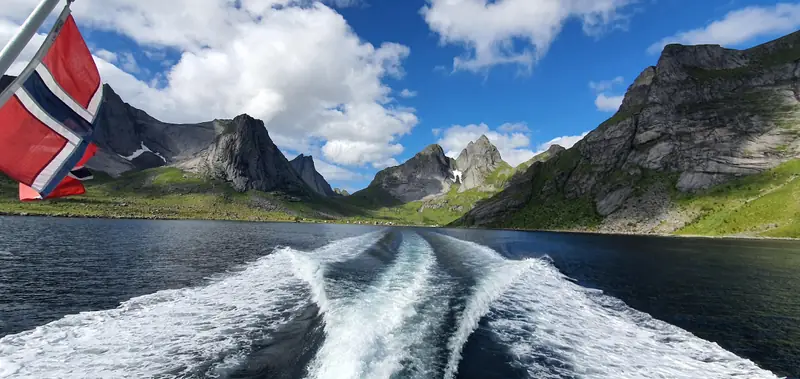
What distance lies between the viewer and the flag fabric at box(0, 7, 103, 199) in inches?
290

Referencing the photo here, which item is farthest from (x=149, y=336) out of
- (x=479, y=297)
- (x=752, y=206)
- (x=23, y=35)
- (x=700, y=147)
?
(x=700, y=147)

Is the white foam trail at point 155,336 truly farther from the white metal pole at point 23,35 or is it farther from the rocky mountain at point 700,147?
the rocky mountain at point 700,147

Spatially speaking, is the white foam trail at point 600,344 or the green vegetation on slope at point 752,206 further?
the green vegetation on slope at point 752,206

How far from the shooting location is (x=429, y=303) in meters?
23.5

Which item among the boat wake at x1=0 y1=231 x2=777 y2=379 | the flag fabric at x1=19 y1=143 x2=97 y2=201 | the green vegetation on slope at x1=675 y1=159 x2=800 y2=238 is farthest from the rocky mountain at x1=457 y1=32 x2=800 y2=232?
the flag fabric at x1=19 y1=143 x2=97 y2=201

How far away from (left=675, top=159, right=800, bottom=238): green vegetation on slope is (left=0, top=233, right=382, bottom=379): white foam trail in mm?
139680

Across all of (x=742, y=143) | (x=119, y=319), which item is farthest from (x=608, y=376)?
(x=742, y=143)

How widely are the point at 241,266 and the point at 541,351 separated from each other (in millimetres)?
33865

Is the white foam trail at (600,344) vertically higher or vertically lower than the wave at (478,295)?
lower

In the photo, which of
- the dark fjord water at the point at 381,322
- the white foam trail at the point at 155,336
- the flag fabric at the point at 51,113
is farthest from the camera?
the dark fjord water at the point at 381,322

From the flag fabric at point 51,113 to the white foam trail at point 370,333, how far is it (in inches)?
393

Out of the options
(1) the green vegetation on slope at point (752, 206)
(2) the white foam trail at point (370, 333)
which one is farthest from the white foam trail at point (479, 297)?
(1) the green vegetation on slope at point (752, 206)

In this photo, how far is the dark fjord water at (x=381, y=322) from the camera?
13969 mm

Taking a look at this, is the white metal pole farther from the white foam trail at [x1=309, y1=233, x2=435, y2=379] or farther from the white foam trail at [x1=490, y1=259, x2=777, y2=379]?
the white foam trail at [x1=490, y1=259, x2=777, y2=379]
